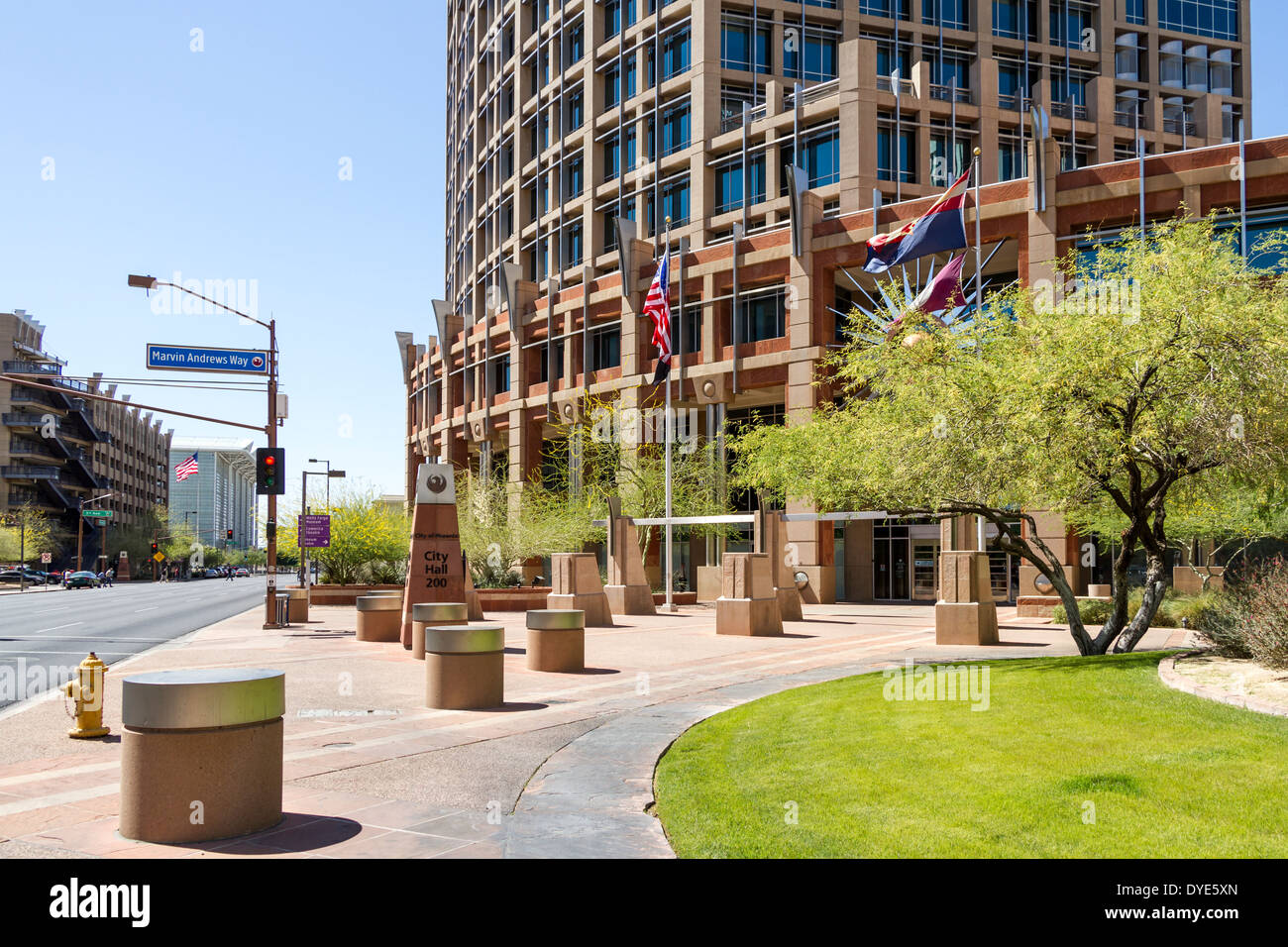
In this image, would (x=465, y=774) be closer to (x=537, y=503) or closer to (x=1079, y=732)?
(x=1079, y=732)

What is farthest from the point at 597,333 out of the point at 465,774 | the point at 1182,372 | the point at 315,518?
the point at 465,774

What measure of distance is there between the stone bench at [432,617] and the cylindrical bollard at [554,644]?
170cm

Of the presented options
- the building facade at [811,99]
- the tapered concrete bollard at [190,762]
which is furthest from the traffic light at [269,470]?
the building facade at [811,99]

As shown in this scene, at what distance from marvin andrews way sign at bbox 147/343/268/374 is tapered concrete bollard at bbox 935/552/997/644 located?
19010mm

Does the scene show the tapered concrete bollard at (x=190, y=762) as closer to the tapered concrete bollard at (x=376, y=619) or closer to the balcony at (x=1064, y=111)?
the tapered concrete bollard at (x=376, y=619)

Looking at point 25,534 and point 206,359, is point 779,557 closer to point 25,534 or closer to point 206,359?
point 206,359

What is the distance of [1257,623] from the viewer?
1138 centimetres

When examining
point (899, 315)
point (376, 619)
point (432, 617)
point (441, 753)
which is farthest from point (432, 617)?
point (899, 315)

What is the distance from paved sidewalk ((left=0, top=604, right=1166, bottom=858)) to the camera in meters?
6.34

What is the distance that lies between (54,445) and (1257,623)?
120086 mm

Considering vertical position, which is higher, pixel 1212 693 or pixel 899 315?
pixel 899 315

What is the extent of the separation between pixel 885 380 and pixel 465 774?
11427mm

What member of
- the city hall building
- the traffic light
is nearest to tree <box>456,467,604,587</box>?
the city hall building

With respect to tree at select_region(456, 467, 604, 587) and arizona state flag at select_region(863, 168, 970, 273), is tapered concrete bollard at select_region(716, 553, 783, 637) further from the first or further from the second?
tree at select_region(456, 467, 604, 587)
